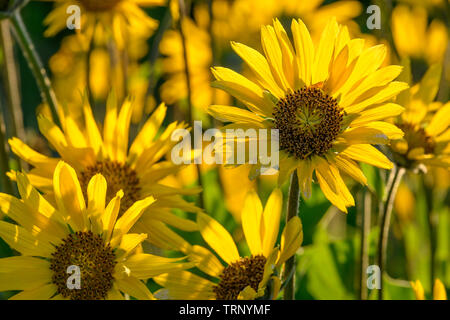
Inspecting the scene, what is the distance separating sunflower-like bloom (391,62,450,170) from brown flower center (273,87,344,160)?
98mm

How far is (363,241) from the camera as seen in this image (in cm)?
63

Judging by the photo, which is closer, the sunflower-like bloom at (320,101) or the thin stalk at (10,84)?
the sunflower-like bloom at (320,101)

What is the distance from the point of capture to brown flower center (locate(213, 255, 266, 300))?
0.54m

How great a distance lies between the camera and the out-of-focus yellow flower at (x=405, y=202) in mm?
1181

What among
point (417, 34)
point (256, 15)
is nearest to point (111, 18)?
point (256, 15)

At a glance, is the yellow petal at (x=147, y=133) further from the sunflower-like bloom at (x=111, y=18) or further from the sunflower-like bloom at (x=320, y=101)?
the sunflower-like bloom at (x=111, y=18)

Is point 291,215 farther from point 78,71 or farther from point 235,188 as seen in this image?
point 78,71

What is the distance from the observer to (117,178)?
25.4 inches

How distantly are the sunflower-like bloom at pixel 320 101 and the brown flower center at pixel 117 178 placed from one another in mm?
148

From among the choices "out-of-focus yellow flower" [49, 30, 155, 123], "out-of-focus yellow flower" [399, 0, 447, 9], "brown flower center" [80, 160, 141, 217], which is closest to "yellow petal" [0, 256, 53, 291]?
"brown flower center" [80, 160, 141, 217]

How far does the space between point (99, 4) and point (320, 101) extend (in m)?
0.43

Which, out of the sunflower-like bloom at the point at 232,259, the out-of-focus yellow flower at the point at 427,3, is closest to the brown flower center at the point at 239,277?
the sunflower-like bloom at the point at 232,259
